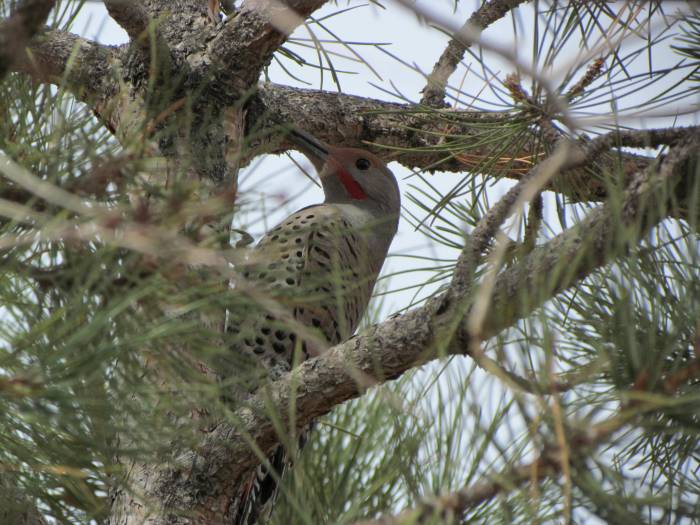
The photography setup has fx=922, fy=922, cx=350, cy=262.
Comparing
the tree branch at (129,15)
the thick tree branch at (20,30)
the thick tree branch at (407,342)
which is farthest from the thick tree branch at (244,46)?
the thick tree branch at (20,30)

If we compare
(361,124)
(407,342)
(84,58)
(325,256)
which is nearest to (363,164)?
(325,256)

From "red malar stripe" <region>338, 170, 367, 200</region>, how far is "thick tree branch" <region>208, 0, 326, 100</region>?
6.08ft

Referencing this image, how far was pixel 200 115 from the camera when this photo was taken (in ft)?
8.21

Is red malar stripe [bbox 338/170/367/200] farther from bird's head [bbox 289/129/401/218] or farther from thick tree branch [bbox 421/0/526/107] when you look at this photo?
thick tree branch [bbox 421/0/526/107]

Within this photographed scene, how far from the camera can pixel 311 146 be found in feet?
11.7

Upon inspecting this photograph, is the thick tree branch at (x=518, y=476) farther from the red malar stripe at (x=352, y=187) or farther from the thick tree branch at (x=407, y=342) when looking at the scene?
the red malar stripe at (x=352, y=187)

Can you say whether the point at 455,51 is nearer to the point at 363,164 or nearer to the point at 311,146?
the point at 311,146

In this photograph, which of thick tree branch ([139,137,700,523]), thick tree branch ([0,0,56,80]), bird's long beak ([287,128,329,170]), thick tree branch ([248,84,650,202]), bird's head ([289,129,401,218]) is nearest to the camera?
thick tree branch ([0,0,56,80])

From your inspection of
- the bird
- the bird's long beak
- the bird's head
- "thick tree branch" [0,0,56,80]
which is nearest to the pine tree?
"thick tree branch" [0,0,56,80]

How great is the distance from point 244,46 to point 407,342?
1031 millimetres

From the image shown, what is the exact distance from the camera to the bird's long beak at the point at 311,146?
3.24m

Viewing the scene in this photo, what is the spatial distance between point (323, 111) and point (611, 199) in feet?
5.91

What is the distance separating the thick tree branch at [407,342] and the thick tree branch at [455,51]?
972 mm

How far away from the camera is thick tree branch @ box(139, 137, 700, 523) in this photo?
145 cm
